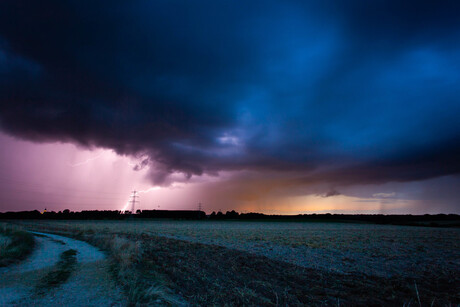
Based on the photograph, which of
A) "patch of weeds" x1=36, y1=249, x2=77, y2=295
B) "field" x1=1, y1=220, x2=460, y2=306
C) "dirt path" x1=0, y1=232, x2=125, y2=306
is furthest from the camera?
"patch of weeds" x1=36, y1=249, x2=77, y2=295

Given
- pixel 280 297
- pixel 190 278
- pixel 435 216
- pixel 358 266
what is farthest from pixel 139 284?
pixel 435 216

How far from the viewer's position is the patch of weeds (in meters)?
11.7

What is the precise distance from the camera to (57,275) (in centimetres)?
1398

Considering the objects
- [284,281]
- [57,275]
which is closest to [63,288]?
[57,275]

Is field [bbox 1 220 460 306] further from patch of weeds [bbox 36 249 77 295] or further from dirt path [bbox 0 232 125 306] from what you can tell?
patch of weeds [bbox 36 249 77 295]

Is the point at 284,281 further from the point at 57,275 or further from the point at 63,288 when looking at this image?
the point at 57,275

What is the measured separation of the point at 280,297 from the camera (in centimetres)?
1147

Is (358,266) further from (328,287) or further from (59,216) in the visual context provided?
(59,216)

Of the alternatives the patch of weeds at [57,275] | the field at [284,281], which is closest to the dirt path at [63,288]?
the patch of weeds at [57,275]

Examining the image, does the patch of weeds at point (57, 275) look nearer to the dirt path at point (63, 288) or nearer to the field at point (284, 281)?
the dirt path at point (63, 288)

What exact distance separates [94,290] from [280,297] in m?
7.83

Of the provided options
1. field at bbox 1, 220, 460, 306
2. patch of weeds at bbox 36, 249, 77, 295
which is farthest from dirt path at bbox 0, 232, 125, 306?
field at bbox 1, 220, 460, 306

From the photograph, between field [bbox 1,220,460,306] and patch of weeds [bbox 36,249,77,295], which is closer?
field [bbox 1,220,460,306]

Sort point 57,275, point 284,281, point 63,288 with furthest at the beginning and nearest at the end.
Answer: point 284,281
point 57,275
point 63,288
